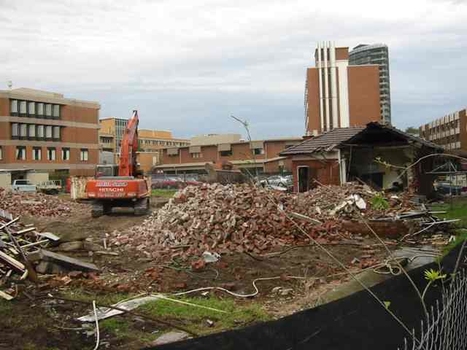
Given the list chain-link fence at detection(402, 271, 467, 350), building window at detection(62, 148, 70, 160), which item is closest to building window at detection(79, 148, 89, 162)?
building window at detection(62, 148, 70, 160)

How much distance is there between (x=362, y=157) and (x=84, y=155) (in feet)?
191

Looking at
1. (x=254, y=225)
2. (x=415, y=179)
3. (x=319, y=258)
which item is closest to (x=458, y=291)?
(x=319, y=258)

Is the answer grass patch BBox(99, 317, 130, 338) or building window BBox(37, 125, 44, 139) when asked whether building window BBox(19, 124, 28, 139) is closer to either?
building window BBox(37, 125, 44, 139)

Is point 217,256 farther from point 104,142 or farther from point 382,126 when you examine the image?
point 104,142

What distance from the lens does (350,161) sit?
24906mm

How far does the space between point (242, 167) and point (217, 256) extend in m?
6.50

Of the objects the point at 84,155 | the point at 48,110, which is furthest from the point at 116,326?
the point at 84,155

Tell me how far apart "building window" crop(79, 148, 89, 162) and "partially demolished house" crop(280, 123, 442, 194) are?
5557cm

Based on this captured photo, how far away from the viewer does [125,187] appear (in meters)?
20.0

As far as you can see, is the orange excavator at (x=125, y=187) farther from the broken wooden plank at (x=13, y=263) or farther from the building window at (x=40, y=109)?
the building window at (x=40, y=109)

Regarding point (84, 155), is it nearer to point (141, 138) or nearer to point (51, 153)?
point (51, 153)

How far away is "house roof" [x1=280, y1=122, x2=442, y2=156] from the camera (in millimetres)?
23844

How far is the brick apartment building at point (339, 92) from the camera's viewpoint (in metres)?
76.7

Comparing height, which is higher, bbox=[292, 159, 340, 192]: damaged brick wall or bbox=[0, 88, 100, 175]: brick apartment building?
bbox=[0, 88, 100, 175]: brick apartment building
